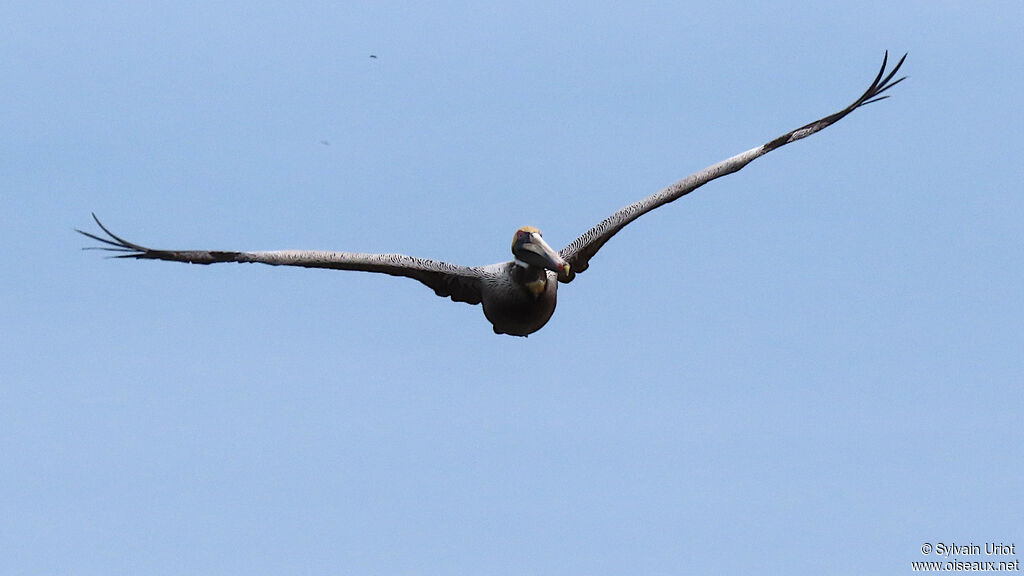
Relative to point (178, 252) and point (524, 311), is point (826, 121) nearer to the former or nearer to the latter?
point (524, 311)

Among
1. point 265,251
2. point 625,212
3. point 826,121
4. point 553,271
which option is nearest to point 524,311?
point 553,271

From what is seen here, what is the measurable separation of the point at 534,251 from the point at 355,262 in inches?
80.6

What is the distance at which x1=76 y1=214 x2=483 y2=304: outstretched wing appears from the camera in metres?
17.7

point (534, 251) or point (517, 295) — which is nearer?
point (534, 251)

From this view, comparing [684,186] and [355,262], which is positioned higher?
[684,186]

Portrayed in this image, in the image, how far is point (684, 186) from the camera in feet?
66.9

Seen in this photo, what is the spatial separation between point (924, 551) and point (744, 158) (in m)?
5.84

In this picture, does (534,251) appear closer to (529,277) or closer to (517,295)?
(529,277)

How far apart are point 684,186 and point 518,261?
265 cm

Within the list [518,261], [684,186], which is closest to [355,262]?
[518,261]

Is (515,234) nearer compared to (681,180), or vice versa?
(515,234)

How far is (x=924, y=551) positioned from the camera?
17281 mm

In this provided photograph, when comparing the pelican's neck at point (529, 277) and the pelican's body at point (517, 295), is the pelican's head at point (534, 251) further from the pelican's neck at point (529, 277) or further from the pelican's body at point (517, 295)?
the pelican's body at point (517, 295)

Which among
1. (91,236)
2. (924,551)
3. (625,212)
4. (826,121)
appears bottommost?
(924,551)
